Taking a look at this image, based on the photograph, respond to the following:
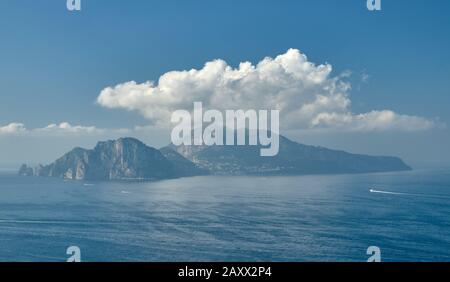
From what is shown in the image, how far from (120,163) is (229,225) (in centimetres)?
9810

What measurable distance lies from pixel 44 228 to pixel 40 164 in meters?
140

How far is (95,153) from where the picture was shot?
157m

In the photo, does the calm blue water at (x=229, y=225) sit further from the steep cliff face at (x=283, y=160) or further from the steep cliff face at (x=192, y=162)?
the steep cliff face at (x=283, y=160)

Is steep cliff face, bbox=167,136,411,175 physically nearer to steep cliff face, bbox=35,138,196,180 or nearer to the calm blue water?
steep cliff face, bbox=35,138,196,180

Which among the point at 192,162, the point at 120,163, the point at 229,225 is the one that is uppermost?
the point at 192,162

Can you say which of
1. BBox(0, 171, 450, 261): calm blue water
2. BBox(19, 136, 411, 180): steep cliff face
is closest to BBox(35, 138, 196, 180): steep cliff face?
BBox(19, 136, 411, 180): steep cliff face

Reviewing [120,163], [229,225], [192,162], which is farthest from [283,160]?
[229,225]

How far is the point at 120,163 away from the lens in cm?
15175

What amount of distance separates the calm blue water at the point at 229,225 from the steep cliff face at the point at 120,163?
4370 centimetres

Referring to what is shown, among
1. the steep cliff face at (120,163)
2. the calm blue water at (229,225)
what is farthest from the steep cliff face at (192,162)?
the calm blue water at (229,225)

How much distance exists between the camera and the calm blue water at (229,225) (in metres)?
47.6

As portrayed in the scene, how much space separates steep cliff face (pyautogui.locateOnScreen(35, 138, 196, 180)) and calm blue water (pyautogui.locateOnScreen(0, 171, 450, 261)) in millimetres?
43698

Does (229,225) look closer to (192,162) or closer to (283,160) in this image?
(283,160)
